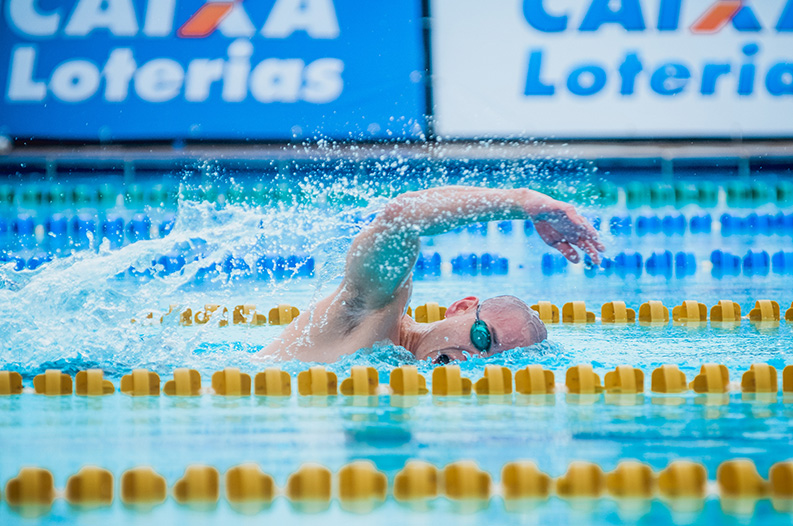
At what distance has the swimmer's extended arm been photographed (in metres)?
2.27

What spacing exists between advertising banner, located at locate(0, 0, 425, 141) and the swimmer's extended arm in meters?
5.34

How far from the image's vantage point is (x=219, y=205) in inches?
264

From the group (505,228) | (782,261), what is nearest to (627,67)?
(505,228)

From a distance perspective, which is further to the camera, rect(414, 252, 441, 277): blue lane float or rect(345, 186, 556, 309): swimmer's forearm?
rect(414, 252, 441, 277): blue lane float

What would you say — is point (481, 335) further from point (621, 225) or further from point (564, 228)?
point (621, 225)

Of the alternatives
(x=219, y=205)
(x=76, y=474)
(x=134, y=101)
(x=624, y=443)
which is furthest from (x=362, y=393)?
(x=134, y=101)

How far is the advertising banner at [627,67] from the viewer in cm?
767

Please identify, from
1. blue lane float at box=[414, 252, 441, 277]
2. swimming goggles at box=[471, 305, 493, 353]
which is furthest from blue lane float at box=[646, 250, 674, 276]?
swimming goggles at box=[471, 305, 493, 353]

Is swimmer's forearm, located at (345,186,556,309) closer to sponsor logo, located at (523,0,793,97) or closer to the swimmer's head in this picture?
the swimmer's head

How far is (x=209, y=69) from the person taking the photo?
25.0 ft

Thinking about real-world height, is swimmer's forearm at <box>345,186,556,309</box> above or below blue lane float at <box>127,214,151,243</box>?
below

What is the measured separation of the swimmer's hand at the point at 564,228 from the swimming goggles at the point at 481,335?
365 mm

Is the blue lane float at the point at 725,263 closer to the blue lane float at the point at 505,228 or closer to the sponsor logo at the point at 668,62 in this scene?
the blue lane float at the point at 505,228

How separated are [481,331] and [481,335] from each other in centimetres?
1
